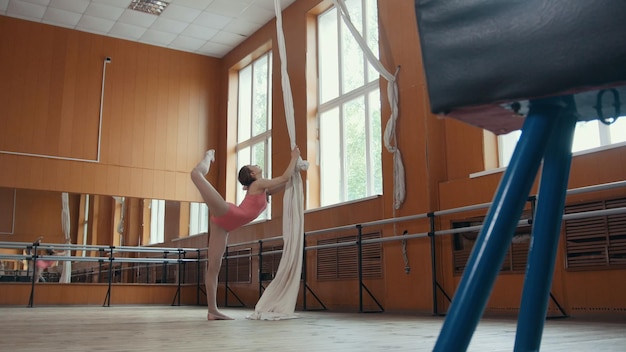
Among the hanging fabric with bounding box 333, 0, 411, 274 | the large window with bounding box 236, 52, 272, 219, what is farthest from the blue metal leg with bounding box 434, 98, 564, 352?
the large window with bounding box 236, 52, 272, 219

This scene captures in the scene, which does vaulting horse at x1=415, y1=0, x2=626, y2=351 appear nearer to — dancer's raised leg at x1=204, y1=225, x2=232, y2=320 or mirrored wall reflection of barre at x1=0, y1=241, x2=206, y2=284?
dancer's raised leg at x1=204, y1=225, x2=232, y2=320

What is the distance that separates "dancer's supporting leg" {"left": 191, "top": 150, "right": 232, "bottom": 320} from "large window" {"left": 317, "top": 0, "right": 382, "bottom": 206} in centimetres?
275

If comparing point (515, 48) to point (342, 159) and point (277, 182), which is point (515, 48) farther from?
point (342, 159)

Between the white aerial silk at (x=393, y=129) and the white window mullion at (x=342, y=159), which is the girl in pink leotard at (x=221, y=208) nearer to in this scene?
the white aerial silk at (x=393, y=129)

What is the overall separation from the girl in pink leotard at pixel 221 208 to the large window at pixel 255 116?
3895 millimetres

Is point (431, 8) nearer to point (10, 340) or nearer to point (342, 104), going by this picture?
point (10, 340)

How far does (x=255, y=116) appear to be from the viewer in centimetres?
1002

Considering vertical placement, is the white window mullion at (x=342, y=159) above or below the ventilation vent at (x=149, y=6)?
below

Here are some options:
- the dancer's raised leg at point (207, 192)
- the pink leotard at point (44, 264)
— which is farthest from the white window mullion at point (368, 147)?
the pink leotard at point (44, 264)

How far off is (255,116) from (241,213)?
5159 millimetres

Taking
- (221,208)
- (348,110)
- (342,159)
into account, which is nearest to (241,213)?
(221,208)

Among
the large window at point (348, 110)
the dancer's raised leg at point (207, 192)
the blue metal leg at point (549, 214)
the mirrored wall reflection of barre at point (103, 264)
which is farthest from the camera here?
the mirrored wall reflection of barre at point (103, 264)

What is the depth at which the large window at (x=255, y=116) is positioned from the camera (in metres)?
9.55

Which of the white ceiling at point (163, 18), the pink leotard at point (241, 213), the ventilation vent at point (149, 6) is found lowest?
the pink leotard at point (241, 213)
